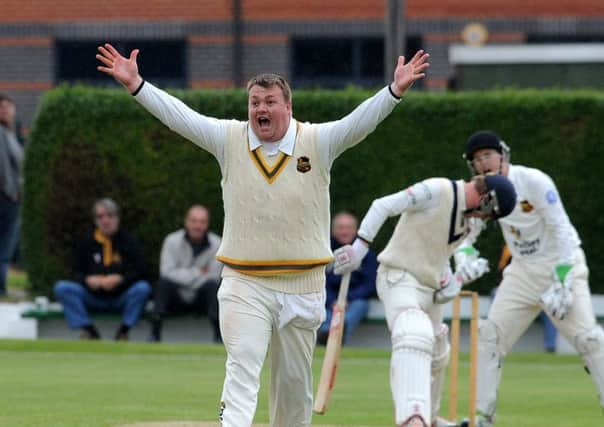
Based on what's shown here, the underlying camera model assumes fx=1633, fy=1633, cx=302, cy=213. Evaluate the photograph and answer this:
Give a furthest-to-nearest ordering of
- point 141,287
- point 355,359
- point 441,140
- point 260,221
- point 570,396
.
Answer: point 441,140
point 141,287
point 355,359
point 570,396
point 260,221

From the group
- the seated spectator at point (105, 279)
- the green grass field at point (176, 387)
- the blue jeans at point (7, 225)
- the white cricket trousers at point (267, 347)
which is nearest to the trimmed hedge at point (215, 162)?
the blue jeans at point (7, 225)

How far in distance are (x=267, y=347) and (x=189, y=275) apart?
27.1ft

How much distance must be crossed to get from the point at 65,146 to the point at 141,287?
2.21 metres

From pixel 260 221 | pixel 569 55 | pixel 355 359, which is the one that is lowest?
pixel 355 359

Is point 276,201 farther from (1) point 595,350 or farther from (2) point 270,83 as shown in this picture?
(1) point 595,350

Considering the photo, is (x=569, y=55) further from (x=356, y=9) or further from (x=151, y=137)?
(x=356, y=9)

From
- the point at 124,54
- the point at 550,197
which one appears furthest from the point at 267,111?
the point at 124,54

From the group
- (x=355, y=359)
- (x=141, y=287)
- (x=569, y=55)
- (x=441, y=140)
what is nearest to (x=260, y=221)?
(x=355, y=359)

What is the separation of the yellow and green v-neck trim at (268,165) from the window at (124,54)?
18.1 meters

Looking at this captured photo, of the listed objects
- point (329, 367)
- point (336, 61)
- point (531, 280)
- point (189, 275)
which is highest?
point (336, 61)

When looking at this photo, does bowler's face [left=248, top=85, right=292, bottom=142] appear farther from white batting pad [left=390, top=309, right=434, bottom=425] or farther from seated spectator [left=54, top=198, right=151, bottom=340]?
seated spectator [left=54, top=198, right=151, bottom=340]

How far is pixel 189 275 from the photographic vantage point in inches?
Answer: 639

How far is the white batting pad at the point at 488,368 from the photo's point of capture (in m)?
10.3

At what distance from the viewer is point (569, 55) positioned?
19.1m
